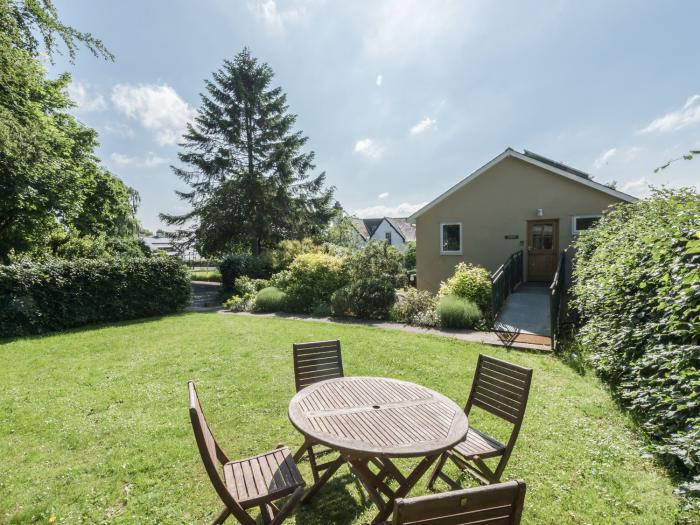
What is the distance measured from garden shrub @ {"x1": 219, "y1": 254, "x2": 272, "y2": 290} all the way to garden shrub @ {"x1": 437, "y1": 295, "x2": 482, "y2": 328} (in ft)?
37.3

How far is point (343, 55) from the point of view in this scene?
35.1ft

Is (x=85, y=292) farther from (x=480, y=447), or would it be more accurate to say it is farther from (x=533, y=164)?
(x=533, y=164)

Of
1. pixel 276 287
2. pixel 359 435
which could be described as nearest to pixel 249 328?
pixel 276 287

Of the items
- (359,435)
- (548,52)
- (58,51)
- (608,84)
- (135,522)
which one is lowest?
(135,522)


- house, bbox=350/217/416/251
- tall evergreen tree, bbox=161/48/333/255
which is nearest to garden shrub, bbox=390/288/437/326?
tall evergreen tree, bbox=161/48/333/255

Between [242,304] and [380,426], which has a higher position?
[380,426]

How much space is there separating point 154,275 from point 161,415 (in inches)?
358

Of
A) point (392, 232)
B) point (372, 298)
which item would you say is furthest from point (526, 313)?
point (392, 232)

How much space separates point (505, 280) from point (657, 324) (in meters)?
8.28

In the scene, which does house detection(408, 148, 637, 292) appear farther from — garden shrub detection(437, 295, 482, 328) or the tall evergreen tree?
the tall evergreen tree

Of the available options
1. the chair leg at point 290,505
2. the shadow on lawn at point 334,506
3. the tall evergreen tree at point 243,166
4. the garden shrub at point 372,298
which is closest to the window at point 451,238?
the garden shrub at point 372,298

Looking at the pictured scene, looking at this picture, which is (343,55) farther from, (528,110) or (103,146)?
(103,146)

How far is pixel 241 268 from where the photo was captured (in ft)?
58.1

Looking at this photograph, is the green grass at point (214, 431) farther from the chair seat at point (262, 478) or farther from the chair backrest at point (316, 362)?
the chair backrest at point (316, 362)
